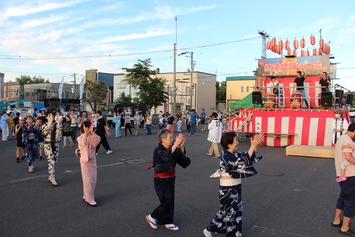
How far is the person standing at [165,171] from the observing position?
13.9ft

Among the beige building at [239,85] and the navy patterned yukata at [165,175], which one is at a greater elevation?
the beige building at [239,85]

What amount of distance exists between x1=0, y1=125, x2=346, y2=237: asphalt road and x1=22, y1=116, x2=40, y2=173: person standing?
0.38 meters

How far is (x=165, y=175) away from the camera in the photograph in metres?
4.34

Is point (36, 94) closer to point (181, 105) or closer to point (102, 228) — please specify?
point (181, 105)

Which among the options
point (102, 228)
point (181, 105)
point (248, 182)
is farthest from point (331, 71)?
point (181, 105)

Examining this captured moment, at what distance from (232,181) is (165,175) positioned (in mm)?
1025

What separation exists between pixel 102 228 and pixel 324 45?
1897cm

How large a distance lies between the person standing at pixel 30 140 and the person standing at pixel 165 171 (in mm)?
5491

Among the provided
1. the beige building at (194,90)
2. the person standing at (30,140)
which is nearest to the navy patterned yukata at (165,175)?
the person standing at (30,140)

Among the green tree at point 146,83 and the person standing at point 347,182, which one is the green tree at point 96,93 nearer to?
the green tree at point 146,83

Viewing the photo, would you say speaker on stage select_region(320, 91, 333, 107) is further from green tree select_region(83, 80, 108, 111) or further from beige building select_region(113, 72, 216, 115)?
beige building select_region(113, 72, 216, 115)

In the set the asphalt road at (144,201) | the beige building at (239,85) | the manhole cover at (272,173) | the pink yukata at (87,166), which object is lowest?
the manhole cover at (272,173)

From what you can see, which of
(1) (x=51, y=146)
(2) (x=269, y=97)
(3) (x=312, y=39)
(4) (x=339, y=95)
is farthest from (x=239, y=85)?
(1) (x=51, y=146)

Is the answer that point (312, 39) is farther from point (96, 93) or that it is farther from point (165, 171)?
point (96, 93)
